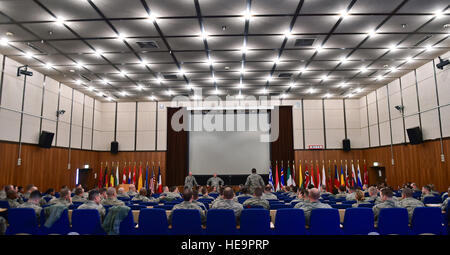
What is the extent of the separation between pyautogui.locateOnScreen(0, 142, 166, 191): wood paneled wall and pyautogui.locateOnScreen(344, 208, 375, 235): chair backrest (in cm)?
1242

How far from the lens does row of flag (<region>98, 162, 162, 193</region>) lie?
17.4 metres

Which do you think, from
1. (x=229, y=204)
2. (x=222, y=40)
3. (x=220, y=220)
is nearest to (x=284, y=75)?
(x=222, y=40)

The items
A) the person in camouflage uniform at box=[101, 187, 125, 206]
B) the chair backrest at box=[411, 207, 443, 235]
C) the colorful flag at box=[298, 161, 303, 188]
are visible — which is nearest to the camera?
the chair backrest at box=[411, 207, 443, 235]

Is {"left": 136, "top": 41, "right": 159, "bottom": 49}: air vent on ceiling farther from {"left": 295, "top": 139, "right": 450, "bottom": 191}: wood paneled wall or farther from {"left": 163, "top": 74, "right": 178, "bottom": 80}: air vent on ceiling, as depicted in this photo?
{"left": 295, "top": 139, "right": 450, "bottom": 191}: wood paneled wall

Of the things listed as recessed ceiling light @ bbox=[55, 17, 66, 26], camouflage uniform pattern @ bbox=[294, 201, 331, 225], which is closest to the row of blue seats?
camouflage uniform pattern @ bbox=[294, 201, 331, 225]

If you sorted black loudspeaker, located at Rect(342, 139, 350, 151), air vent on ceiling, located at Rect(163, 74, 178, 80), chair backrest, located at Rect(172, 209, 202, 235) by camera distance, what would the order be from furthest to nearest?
black loudspeaker, located at Rect(342, 139, 350, 151)
air vent on ceiling, located at Rect(163, 74, 178, 80)
chair backrest, located at Rect(172, 209, 202, 235)

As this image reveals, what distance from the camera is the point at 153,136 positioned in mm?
19156

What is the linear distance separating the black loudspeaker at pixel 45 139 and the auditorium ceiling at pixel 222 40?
9.48ft

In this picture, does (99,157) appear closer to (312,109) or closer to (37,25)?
(37,25)

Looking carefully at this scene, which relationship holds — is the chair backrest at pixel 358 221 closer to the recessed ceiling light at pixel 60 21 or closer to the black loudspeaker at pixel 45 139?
the recessed ceiling light at pixel 60 21

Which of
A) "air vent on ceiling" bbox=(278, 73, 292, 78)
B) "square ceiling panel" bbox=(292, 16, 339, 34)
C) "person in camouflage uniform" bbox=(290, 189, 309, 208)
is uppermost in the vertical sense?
"square ceiling panel" bbox=(292, 16, 339, 34)

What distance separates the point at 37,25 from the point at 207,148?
12.0 meters

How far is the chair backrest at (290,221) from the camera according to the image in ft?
15.1

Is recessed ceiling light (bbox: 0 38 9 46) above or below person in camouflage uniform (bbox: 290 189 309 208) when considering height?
above
